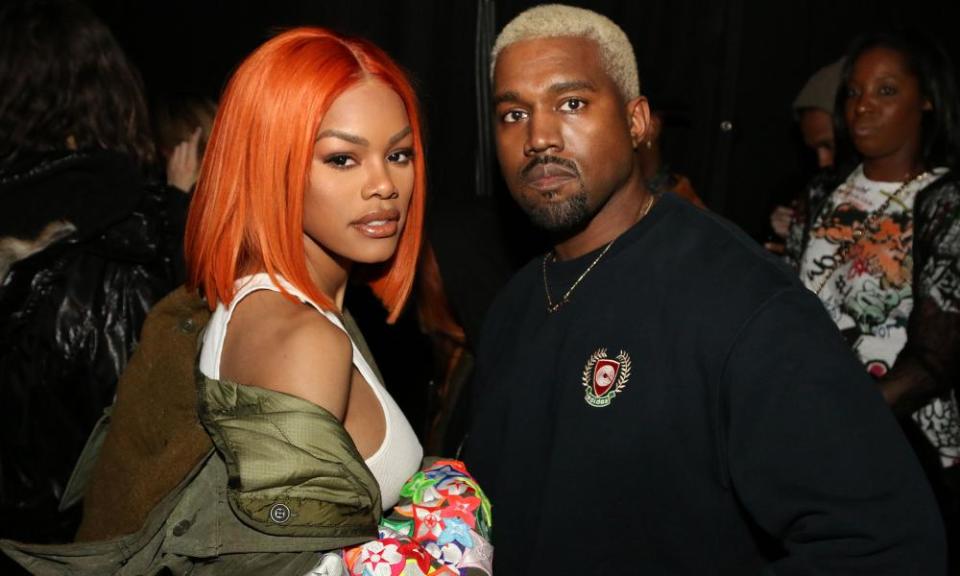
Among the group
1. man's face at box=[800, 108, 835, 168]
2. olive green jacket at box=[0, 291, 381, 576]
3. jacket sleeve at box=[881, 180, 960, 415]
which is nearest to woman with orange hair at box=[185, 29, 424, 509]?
olive green jacket at box=[0, 291, 381, 576]

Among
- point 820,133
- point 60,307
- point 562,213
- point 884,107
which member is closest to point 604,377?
point 562,213

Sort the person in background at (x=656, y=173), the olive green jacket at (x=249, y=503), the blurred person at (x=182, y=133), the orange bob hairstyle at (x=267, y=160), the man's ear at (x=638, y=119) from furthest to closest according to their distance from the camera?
the person in background at (x=656, y=173) → the blurred person at (x=182, y=133) → the man's ear at (x=638, y=119) → the orange bob hairstyle at (x=267, y=160) → the olive green jacket at (x=249, y=503)

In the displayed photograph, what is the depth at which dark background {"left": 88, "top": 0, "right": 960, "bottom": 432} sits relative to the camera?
8.66 feet

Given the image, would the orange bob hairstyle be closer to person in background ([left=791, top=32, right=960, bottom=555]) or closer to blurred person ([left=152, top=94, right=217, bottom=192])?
blurred person ([left=152, top=94, right=217, bottom=192])

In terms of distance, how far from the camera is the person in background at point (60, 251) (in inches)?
75.9

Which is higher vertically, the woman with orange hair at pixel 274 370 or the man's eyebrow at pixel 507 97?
the man's eyebrow at pixel 507 97

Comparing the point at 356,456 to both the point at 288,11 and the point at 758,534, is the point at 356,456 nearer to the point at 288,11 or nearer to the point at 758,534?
the point at 758,534

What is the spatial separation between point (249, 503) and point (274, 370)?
7.8 inches

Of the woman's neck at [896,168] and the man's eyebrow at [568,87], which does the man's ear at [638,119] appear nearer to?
the man's eyebrow at [568,87]

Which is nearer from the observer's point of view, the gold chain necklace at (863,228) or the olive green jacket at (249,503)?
the olive green jacket at (249,503)

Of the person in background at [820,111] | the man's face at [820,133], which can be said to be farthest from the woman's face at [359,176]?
the man's face at [820,133]

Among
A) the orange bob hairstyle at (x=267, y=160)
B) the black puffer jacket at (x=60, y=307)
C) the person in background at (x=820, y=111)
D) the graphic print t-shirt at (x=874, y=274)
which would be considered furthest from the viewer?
the person in background at (x=820, y=111)

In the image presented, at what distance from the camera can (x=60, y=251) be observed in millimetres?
1944

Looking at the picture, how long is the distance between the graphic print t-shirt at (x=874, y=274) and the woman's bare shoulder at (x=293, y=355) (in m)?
1.77
